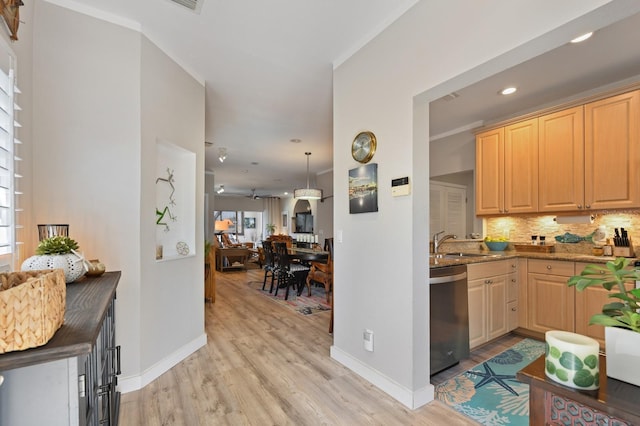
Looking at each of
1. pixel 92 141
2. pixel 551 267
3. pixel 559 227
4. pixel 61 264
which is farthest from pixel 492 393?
pixel 92 141

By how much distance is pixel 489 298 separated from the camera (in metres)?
2.86

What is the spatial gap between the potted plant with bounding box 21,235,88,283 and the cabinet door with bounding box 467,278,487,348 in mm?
2829

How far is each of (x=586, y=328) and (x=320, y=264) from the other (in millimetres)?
3242

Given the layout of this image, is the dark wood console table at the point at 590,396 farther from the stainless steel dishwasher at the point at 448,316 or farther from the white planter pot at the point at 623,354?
the stainless steel dishwasher at the point at 448,316

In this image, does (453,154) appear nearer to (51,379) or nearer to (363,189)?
(363,189)

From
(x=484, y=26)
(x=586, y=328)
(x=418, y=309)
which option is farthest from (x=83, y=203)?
(x=586, y=328)

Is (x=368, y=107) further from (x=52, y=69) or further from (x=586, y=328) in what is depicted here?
(x=586, y=328)

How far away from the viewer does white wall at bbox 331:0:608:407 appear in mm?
1623

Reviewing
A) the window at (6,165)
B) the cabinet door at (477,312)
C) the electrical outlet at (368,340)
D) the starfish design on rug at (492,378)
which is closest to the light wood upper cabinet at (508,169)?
the cabinet door at (477,312)

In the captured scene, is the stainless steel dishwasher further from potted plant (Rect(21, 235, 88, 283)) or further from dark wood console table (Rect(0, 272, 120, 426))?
potted plant (Rect(21, 235, 88, 283))

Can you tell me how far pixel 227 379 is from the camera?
7.61 feet

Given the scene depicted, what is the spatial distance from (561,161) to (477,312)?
1864 millimetres

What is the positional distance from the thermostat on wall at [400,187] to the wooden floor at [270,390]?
145cm

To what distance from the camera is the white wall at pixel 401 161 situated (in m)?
1.62
